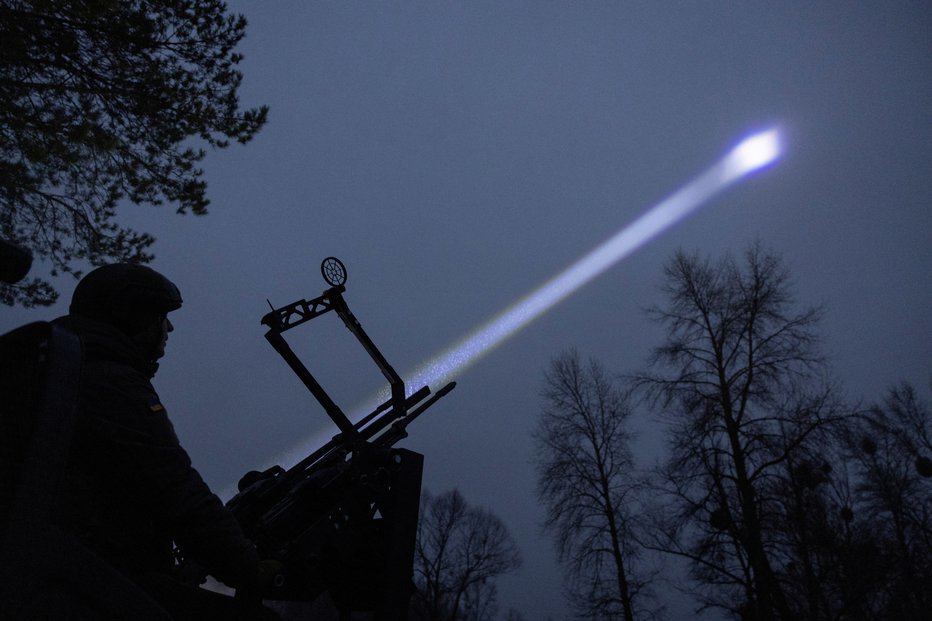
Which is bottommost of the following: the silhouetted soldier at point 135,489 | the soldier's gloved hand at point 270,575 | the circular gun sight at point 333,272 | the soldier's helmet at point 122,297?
the soldier's gloved hand at point 270,575

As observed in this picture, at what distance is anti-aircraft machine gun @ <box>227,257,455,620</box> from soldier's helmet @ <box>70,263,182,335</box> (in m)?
1.35

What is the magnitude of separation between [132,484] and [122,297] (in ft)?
2.80

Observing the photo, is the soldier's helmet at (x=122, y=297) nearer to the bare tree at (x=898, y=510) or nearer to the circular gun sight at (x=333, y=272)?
the circular gun sight at (x=333, y=272)

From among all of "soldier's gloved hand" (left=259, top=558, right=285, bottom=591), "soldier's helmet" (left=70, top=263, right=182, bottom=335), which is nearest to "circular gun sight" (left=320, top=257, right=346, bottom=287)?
"soldier's helmet" (left=70, top=263, right=182, bottom=335)

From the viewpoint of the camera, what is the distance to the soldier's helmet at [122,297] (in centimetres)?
229

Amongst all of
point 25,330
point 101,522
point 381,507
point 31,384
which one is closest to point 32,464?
point 31,384

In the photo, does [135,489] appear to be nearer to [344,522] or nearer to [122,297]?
[122,297]

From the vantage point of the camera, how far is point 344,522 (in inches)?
123

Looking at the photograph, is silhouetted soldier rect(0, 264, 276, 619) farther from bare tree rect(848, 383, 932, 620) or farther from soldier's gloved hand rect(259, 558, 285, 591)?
bare tree rect(848, 383, 932, 620)

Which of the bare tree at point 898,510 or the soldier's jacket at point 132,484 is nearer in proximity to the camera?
the soldier's jacket at point 132,484

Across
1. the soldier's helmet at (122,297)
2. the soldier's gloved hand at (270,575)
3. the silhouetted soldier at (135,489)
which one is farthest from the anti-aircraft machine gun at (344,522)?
the soldier's helmet at (122,297)

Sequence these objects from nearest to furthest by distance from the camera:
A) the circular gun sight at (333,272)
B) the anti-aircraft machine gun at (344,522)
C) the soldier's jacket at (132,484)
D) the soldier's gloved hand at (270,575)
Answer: the soldier's jacket at (132,484) → the soldier's gloved hand at (270,575) → the anti-aircraft machine gun at (344,522) → the circular gun sight at (333,272)

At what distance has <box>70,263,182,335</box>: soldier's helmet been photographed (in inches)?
90.0

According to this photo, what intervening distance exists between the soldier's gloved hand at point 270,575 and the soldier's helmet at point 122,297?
1165 mm
